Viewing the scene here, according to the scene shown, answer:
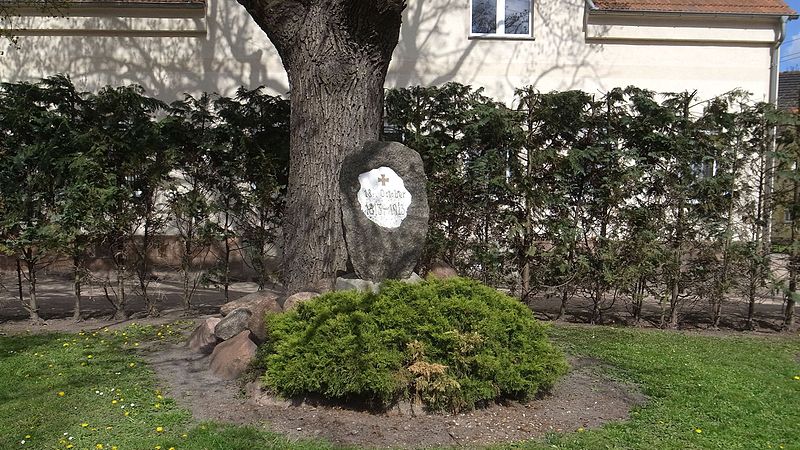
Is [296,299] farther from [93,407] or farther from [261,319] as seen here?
[93,407]

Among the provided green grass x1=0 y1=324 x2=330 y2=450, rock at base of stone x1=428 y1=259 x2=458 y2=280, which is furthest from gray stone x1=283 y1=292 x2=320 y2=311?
rock at base of stone x1=428 y1=259 x2=458 y2=280

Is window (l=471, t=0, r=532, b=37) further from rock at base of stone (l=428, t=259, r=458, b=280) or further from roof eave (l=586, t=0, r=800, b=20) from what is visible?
rock at base of stone (l=428, t=259, r=458, b=280)

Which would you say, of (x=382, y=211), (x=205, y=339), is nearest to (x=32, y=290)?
(x=205, y=339)

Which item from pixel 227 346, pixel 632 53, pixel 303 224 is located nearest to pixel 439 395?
pixel 227 346

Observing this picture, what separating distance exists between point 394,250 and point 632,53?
949 cm

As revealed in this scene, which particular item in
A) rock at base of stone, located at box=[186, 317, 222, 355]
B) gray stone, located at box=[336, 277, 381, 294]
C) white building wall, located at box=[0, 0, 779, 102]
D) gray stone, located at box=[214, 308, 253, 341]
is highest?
white building wall, located at box=[0, 0, 779, 102]

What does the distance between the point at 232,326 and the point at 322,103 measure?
2.48m

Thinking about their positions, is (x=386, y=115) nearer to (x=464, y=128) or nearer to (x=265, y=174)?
(x=464, y=128)

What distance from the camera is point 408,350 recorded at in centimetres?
457

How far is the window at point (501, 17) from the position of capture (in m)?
12.9

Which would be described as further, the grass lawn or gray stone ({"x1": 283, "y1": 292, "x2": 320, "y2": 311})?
gray stone ({"x1": 283, "y1": 292, "x2": 320, "y2": 311})

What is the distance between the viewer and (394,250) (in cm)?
561

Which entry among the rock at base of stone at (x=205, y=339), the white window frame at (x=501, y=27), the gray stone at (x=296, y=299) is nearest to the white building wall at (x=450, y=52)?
the white window frame at (x=501, y=27)

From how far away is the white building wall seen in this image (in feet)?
41.0
